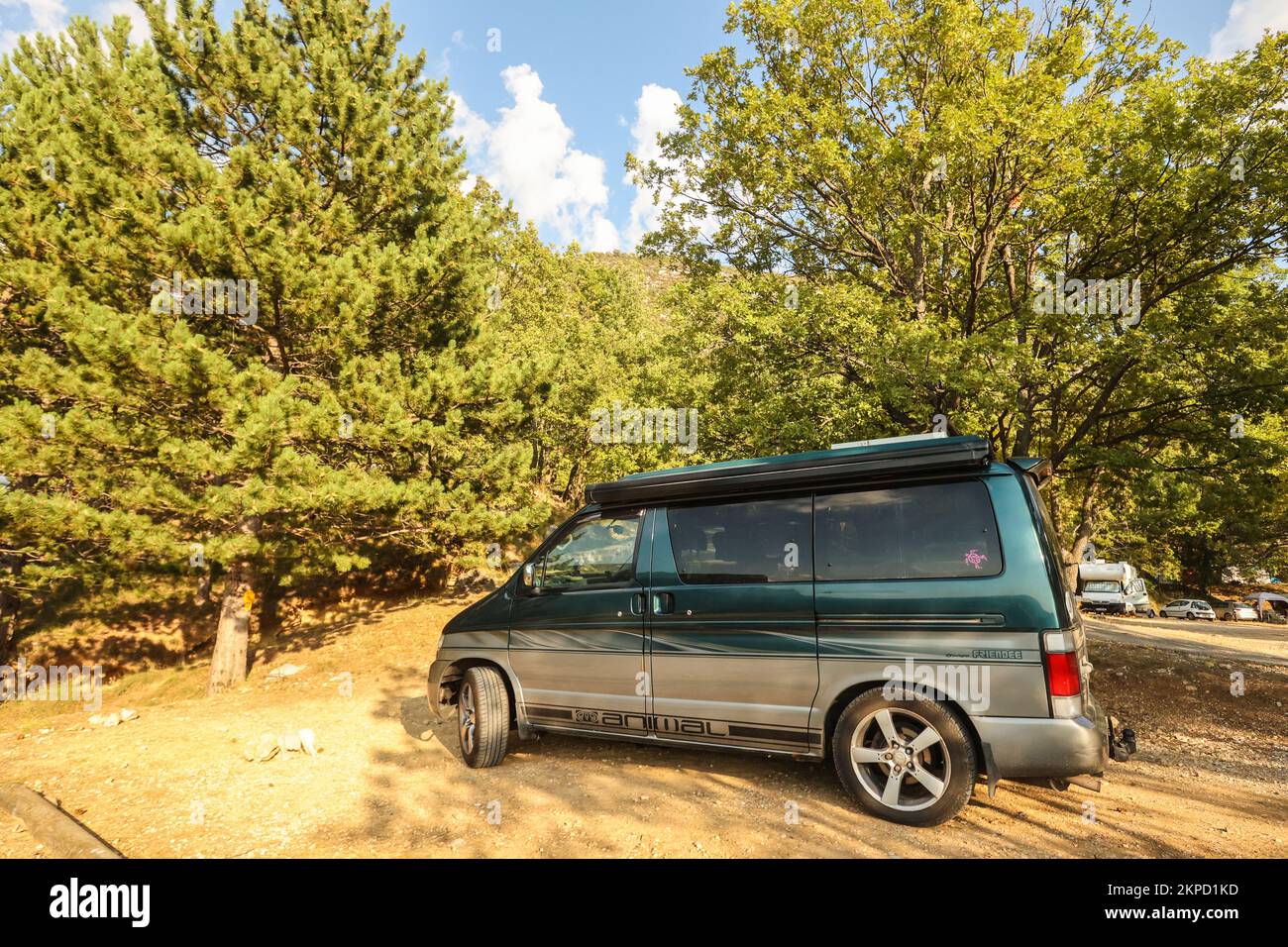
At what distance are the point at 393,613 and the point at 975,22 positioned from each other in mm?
15538

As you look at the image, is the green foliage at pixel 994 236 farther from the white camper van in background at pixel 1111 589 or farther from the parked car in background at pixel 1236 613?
the parked car in background at pixel 1236 613

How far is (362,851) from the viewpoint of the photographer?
12.1 feet

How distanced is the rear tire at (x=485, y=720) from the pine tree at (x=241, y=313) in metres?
4.80

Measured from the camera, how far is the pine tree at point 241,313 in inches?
323

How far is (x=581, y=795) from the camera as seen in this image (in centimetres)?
448

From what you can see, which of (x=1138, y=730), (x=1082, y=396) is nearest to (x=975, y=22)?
(x=1082, y=396)

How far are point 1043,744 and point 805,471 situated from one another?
2.13 m

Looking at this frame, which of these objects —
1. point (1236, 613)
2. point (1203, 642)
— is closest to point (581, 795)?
point (1203, 642)

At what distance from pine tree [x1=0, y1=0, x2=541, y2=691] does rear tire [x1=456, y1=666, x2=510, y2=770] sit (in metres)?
4.80

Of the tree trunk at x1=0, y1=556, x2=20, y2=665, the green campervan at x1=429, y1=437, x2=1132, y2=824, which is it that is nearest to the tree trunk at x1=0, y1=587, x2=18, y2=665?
the tree trunk at x1=0, y1=556, x2=20, y2=665

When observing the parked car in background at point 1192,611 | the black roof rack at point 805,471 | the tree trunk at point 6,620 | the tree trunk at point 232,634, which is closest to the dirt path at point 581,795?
the black roof rack at point 805,471

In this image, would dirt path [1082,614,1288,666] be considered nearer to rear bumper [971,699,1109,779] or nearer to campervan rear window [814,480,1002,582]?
rear bumper [971,699,1109,779]

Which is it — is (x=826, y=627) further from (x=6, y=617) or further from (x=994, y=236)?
(x=6, y=617)
